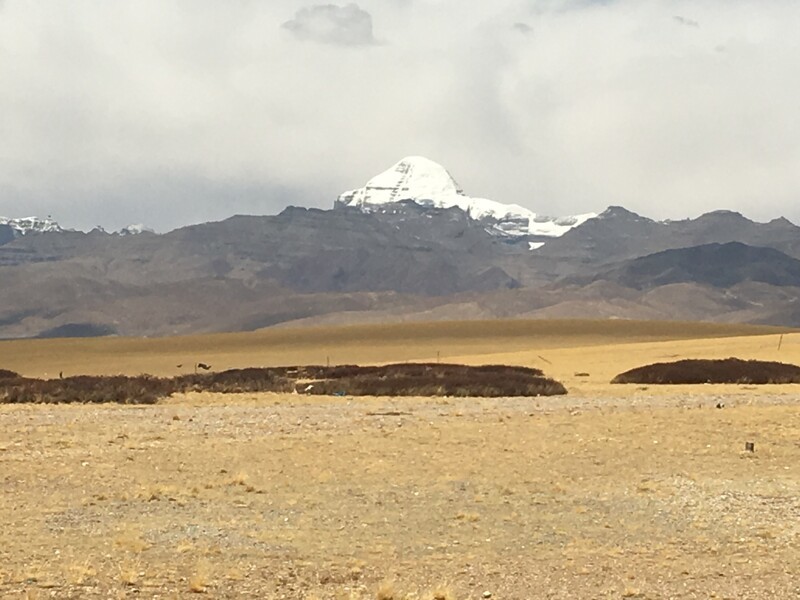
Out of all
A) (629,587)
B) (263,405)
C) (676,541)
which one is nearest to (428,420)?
(263,405)

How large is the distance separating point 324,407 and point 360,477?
12535mm

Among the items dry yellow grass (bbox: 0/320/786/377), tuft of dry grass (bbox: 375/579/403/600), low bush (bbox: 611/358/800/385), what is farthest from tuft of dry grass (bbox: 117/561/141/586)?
dry yellow grass (bbox: 0/320/786/377)

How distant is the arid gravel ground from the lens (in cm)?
1184

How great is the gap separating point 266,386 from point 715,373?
55.3ft

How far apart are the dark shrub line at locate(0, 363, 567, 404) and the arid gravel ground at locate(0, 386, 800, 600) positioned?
20.5 ft

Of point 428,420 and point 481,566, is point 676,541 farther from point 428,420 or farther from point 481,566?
point 428,420

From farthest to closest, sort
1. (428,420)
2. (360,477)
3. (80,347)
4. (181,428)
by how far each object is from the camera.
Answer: (80,347) → (428,420) → (181,428) → (360,477)

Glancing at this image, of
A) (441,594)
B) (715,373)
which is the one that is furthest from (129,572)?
(715,373)

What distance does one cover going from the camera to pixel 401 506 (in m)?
16.0

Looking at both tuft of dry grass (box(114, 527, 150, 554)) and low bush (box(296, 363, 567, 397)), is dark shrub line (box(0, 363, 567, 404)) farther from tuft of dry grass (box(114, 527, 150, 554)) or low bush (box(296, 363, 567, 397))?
tuft of dry grass (box(114, 527, 150, 554))

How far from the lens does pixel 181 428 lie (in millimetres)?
24688

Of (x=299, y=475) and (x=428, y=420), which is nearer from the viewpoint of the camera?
(x=299, y=475)

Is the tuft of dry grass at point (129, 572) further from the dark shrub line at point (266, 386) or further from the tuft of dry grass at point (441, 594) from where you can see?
the dark shrub line at point (266, 386)

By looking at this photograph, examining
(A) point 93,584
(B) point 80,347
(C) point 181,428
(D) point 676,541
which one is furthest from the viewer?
(B) point 80,347
